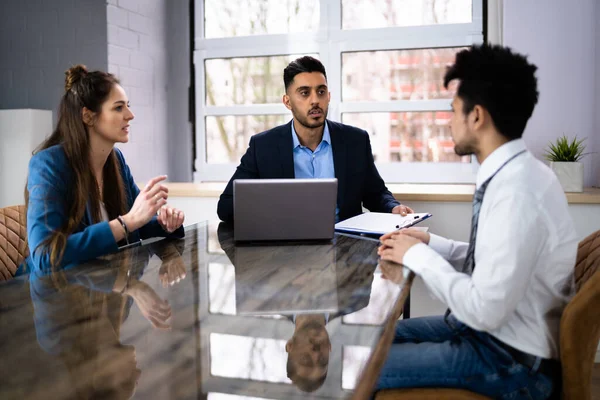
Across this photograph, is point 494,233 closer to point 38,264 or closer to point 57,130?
point 38,264

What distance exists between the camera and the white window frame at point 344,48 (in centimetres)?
352

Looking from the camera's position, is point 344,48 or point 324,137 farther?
point 344,48

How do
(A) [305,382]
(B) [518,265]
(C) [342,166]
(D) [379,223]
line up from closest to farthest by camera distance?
(A) [305,382] < (B) [518,265] < (D) [379,223] < (C) [342,166]

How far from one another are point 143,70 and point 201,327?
2.94 m

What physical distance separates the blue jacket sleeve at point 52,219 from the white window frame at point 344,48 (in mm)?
2056

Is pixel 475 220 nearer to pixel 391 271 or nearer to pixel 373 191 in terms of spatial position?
pixel 391 271

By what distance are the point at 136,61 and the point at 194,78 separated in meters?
0.44

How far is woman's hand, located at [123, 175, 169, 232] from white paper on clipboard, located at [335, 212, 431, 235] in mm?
606

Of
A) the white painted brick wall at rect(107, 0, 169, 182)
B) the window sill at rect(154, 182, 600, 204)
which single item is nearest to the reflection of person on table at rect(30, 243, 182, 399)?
the window sill at rect(154, 182, 600, 204)

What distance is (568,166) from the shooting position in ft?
9.70

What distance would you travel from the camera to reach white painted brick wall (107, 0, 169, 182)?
345 centimetres

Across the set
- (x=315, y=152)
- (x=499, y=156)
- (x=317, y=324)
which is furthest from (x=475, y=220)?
(x=315, y=152)

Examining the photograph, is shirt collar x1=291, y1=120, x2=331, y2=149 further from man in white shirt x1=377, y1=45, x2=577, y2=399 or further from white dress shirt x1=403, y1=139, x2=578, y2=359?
white dress shirt x1=403, y1=139, x2=578, y2=359

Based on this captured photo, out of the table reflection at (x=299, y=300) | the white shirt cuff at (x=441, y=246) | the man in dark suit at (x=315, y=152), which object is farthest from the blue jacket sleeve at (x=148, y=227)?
the white shirt cuff at (x=441, y=246)
